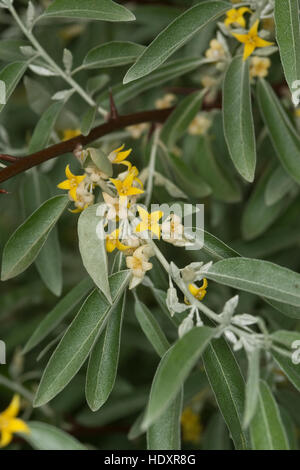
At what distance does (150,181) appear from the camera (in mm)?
1445

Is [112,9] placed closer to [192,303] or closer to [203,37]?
[192,303]

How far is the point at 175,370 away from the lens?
869 millimetres

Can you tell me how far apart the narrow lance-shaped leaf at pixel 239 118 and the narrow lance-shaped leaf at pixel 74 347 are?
0.41 m

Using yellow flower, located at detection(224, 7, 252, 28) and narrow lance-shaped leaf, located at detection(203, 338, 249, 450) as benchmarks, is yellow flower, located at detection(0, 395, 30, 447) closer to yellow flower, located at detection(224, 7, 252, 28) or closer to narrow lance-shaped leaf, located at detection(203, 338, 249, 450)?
narrow lance-shaped leaf, located at detection(203, 338, 249, 450)

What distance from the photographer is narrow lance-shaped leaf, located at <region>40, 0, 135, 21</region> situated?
1.20 meters

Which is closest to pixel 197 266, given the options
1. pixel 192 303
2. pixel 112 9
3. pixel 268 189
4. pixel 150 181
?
pixel 192 303

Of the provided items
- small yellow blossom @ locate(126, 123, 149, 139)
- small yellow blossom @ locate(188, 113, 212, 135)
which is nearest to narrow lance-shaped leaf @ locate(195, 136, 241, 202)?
small yellow blossom @ locate(188, 113, 212, 135)

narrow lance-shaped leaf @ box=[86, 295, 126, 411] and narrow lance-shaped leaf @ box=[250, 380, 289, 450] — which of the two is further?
narrow lance-shaped leaf @ box=[86, 295, 126, 411]

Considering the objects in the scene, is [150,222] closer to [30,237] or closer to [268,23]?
[30,237]

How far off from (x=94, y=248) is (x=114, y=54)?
0.54 m

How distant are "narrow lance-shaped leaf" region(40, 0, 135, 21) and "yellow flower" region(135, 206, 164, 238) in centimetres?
37

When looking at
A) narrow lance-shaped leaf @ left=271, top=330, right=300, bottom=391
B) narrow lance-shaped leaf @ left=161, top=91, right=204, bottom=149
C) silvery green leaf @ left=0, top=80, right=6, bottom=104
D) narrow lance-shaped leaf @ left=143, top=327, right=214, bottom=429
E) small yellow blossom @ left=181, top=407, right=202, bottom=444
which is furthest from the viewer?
small yellow blossom @ left=181, top=407, right=202, bottom=444

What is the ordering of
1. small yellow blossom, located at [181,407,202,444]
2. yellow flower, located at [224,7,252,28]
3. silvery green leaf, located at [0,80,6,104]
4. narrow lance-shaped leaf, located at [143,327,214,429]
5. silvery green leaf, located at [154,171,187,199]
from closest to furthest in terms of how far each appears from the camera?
narrow lance-shaped leaf, located at [143,327,214,429]
silvery green leaf, located at [0,80,6,104]
yellow flower, located at [224,7,252,28]
silvery green leaf, located at [154,171,187,199]
small yellow blossom, located at [181,407,202,444]

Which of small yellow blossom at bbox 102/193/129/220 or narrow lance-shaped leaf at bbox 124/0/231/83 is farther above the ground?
narrow lance-shaped leaf at bbox 124/0/231/83
